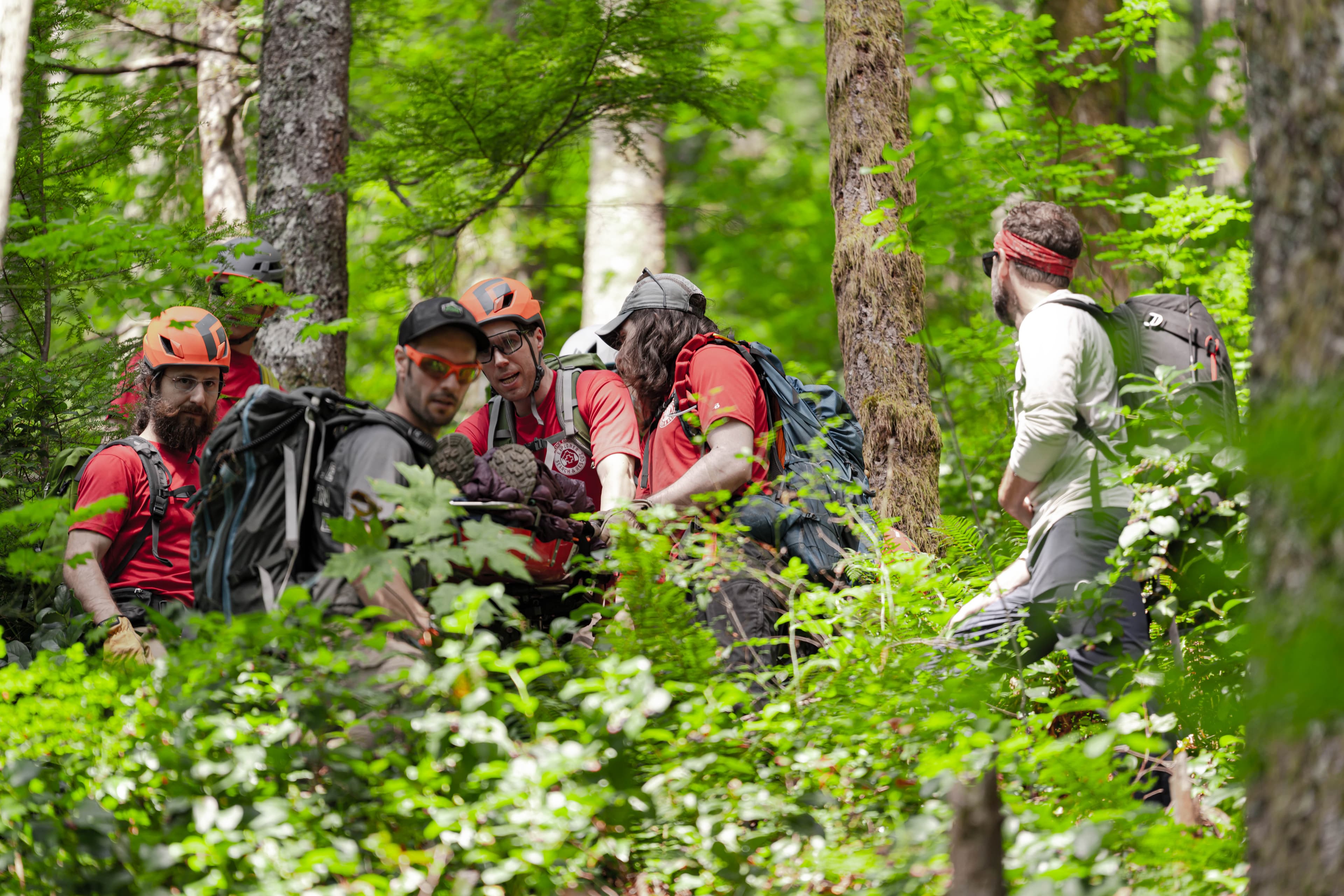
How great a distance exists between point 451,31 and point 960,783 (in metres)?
12.0

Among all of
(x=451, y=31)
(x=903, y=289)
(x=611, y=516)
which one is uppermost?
(x=451, y=31)

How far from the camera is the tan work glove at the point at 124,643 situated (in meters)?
4.50

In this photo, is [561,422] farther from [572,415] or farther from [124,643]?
[124,643]

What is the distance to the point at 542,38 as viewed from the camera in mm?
8922

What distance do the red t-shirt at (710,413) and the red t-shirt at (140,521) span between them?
1.97 m

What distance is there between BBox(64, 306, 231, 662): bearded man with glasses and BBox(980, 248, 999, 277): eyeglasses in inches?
134

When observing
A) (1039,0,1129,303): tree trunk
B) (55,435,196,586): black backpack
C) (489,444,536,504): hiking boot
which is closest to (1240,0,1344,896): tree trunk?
(489,444,536,504): hiking boot

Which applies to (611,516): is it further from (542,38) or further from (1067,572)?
(542,38)

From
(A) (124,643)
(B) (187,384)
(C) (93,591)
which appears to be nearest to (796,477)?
(B) (187,384)

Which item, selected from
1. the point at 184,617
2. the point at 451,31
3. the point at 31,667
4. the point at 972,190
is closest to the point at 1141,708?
the point at 184,617

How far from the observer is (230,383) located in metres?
5.46

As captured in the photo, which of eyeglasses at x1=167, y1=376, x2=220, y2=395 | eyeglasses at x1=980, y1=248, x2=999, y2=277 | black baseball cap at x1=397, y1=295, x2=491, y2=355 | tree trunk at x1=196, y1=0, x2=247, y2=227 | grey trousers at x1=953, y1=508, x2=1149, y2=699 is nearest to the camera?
black baseball cap at x1=397, y1=295, x2=491, y2=355

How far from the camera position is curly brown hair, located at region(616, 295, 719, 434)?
466 cm

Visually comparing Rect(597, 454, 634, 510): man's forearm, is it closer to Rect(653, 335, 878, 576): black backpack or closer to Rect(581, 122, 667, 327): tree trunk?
Rect(653, 335, 878, 576): black backpack
